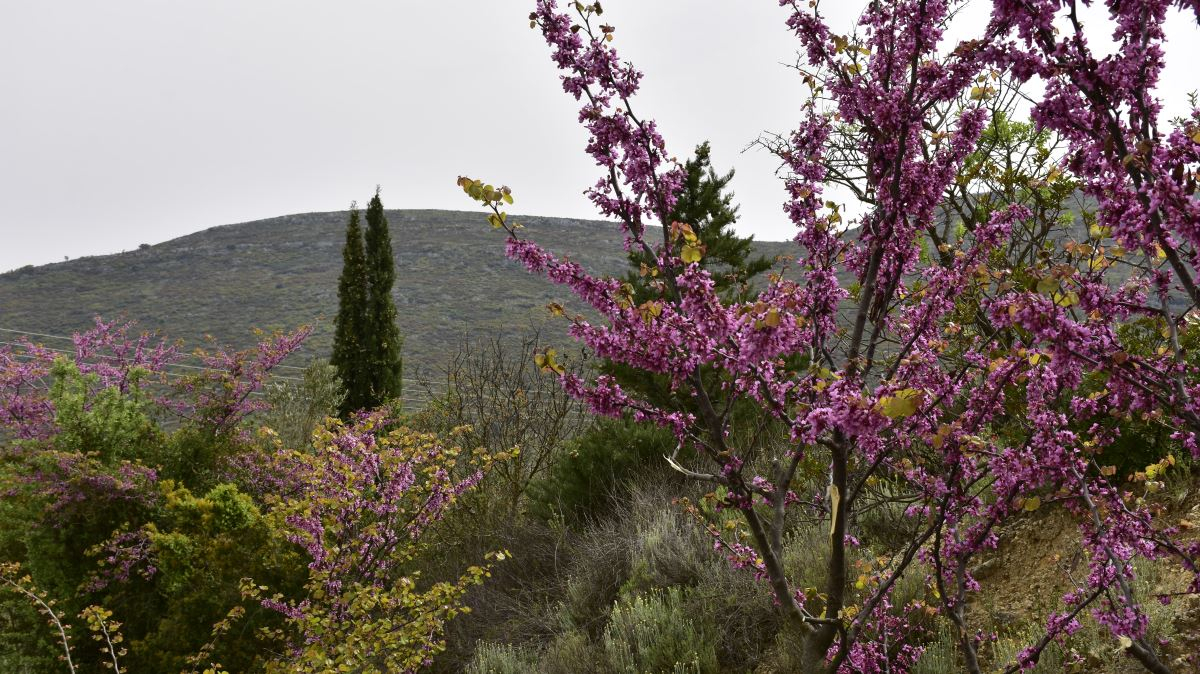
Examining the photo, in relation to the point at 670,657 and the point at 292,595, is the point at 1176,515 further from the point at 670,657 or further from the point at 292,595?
the point at 292,595

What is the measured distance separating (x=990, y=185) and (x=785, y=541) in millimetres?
3648

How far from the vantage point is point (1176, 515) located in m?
4.28

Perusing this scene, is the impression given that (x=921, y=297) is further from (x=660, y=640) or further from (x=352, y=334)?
(x=352, y=334)

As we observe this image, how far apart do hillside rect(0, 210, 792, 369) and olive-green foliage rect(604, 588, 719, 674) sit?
24925 mm

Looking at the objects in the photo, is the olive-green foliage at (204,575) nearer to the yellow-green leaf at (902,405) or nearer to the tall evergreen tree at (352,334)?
the yellow-green leaf at (902,405)

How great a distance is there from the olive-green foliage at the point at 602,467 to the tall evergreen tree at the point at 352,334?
8608 millimetres

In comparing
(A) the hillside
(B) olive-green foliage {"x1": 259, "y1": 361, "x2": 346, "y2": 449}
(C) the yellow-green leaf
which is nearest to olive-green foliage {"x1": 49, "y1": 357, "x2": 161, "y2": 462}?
(B) olive-green foliage {"x1": 259, "y1": 361, "x2": 346, "y2": 449}

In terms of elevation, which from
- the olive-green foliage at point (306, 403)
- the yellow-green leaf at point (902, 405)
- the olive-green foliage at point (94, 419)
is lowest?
the olive-green foliage at point (306, 403)

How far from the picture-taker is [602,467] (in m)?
7.67

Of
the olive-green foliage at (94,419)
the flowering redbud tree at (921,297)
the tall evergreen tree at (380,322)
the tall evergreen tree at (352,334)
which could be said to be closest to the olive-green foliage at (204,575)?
the olive-green foliage at (94,419)

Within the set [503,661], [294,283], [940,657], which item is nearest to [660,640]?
[503,661]

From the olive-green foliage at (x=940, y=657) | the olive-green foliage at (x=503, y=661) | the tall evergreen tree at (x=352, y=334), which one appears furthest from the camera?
the tall evergreen tree at (x=352, y=334)

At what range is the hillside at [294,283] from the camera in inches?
1352

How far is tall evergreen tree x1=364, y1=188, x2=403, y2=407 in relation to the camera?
604 inches
